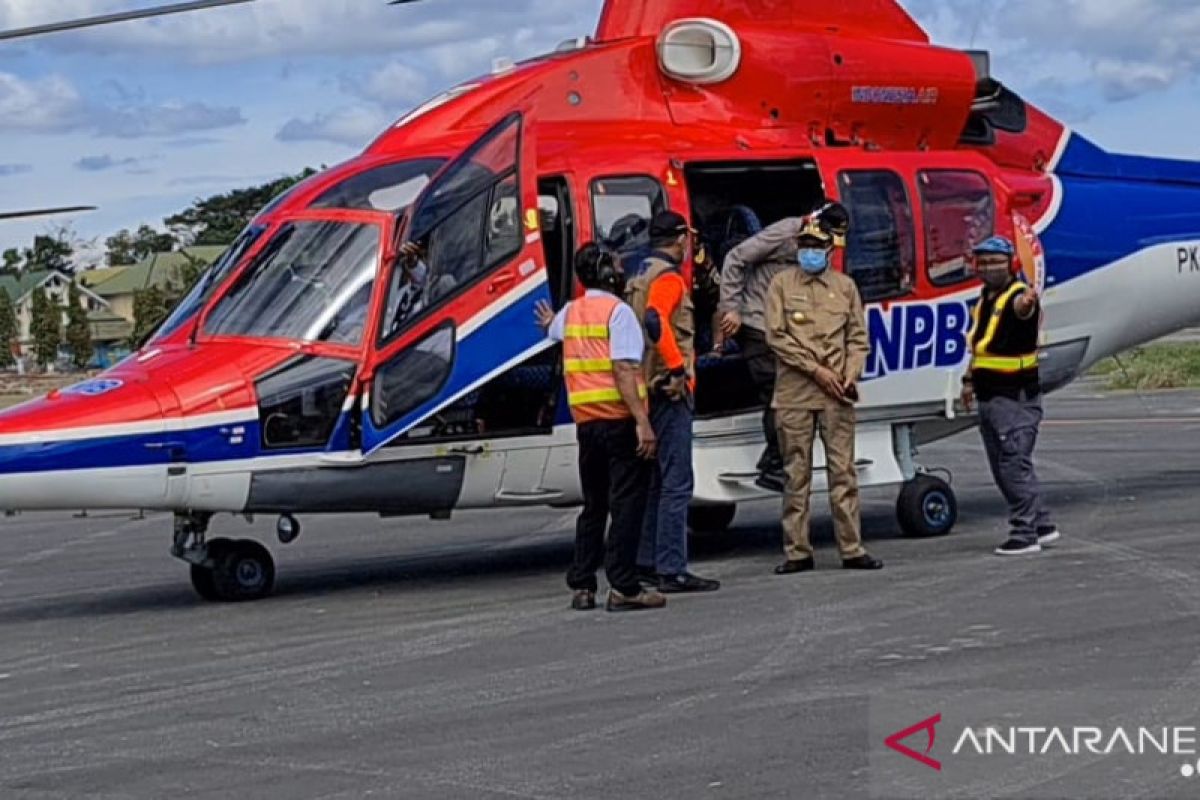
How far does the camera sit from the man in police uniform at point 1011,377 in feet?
39.9

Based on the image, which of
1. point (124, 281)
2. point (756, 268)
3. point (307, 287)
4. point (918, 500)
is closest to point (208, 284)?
point (307, 287)

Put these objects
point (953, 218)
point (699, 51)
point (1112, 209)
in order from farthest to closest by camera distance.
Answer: point (1112, 209) → point (953, 218) → point (699, 51)

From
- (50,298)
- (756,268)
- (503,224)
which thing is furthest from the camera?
(50,298)

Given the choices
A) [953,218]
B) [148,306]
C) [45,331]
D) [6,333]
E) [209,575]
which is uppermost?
[6,333]

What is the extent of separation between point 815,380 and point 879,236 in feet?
5.56

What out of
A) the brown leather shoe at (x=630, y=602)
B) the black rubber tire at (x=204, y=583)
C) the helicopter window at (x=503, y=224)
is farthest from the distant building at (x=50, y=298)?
the brown leather shoe at (x=630, y=602)

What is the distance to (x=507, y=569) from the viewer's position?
42.9ft

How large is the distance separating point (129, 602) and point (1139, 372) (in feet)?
80.9

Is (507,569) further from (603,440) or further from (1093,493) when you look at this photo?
(1093,493)

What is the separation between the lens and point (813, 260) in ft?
39.0

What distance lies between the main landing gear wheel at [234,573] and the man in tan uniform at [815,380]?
301 cm

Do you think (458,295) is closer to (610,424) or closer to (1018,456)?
(610,424)

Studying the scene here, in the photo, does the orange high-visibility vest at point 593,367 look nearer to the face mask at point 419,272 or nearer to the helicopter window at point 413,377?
the helicopter window at point 413,377

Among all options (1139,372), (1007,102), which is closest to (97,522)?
(1007,102)
